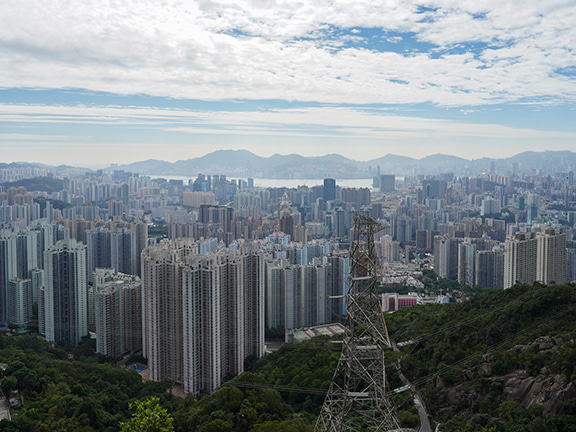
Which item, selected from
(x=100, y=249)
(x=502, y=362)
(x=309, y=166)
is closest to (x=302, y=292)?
(x=502, y=362)

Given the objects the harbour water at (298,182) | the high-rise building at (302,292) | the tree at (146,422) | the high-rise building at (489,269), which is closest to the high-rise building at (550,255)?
the high-rise building at (489,269)

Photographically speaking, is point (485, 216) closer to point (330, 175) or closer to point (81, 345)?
point (330, 175)

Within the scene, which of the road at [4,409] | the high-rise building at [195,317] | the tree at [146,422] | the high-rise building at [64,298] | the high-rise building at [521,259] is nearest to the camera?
the tree at [146,422]

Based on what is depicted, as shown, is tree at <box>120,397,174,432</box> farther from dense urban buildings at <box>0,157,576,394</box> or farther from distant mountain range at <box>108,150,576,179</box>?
distant mountain range at <box>108,150,576,179</box>

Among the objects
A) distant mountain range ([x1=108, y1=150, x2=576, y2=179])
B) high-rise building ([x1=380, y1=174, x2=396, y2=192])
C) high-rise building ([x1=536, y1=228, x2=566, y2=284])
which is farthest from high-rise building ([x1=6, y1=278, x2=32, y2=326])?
high-rise building ([x1=380, y1=174, x2=396, y2=192])

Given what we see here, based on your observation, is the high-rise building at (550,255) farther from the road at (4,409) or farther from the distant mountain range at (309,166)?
the distant mountain range at (309,166)
